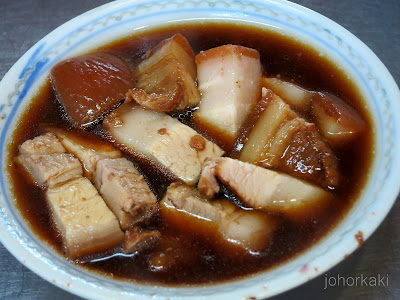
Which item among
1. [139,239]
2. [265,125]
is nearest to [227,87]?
[265,125]

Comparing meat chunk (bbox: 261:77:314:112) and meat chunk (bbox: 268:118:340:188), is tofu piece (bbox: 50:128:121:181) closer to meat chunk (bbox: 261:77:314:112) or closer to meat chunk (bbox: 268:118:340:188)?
meat chunk (bbox: 268:118:340:188)

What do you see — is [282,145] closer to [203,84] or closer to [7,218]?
[203,84]

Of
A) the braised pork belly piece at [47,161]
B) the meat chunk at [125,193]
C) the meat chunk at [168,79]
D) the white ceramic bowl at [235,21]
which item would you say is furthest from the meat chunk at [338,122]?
the braised pork belly piece at [47,161]

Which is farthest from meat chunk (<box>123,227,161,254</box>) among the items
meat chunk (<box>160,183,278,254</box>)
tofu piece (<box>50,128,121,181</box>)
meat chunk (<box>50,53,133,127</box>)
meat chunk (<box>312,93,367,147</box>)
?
meat chunk (<box>312,93,367,147</box>)

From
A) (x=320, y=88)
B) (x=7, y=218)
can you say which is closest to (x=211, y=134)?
(x=320, y=88)

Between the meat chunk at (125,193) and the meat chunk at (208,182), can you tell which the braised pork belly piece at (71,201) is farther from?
the meat chunk at (208,182)
